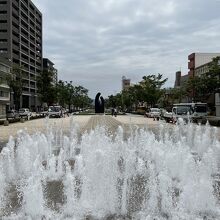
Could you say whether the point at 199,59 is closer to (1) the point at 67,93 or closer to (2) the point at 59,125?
(1) the point at 67,93

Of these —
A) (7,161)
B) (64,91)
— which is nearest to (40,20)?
(64,91)

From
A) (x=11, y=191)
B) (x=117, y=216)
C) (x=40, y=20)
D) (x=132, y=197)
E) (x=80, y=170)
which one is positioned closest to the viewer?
(x=117, y=216)

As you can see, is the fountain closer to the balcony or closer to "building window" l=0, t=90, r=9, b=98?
"building window" l=0, t=90, r=9, b=98

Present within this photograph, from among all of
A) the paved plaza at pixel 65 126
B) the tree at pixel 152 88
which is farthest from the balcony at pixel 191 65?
the paved plaza at pixel 65 126

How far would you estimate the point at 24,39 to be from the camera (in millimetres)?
114688

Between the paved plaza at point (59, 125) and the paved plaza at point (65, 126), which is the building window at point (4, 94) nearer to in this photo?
the paved plaza at point (59, 125)

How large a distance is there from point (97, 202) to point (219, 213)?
2.18m

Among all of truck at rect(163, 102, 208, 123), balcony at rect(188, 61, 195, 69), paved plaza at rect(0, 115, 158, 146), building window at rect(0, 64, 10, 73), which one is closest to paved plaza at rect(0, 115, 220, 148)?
paved plaza at rect(0, 115, 158, 146)

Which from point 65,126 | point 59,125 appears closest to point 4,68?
point 59,125

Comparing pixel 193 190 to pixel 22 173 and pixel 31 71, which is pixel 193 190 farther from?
pixel 31 71

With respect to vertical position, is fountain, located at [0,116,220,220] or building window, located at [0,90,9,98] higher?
building window, located at [0,90,9,98]

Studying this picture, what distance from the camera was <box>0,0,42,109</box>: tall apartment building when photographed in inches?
3999

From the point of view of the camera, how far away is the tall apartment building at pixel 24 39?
102 metres

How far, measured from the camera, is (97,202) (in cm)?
784
